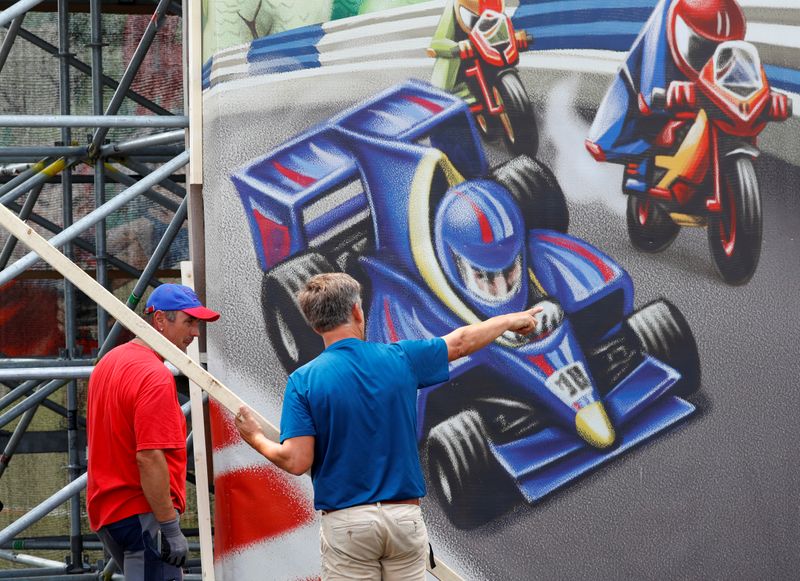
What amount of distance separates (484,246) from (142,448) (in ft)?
5.61

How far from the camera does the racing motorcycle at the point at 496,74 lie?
15.7 ft

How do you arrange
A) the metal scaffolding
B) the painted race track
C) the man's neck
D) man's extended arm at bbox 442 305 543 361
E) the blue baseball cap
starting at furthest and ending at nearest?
the metal scaffolding, the painted race track, the blue baseball cap, man's extended arm at bbox 442 305 543 361, the man's neck

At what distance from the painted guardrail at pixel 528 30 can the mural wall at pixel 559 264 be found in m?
0.01

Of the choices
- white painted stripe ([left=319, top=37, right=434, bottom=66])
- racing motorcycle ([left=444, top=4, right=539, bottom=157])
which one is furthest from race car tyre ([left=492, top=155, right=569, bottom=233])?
white painted stripe ([left=319, top=37, right=434, bottom=66])

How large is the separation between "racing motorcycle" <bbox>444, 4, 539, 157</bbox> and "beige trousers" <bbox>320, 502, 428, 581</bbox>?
2.06m

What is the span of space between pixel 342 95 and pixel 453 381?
1313 millimetres

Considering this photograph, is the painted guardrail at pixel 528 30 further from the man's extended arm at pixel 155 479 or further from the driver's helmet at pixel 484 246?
the man's extended arm at pixel 155 479

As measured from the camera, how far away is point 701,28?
187 inches

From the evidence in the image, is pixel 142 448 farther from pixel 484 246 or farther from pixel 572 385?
pixel 572 385

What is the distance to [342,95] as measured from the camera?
4.86 metres

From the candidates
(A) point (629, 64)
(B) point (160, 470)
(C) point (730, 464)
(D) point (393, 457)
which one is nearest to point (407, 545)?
(D) point (393, 457)

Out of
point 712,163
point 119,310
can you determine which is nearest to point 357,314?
point 119,310

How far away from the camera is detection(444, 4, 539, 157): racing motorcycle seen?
15.7 ft

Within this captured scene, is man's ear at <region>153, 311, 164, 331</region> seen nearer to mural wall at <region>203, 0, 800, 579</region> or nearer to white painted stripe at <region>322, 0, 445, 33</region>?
mural wall at <region>203, 0, 800, 579</region>
